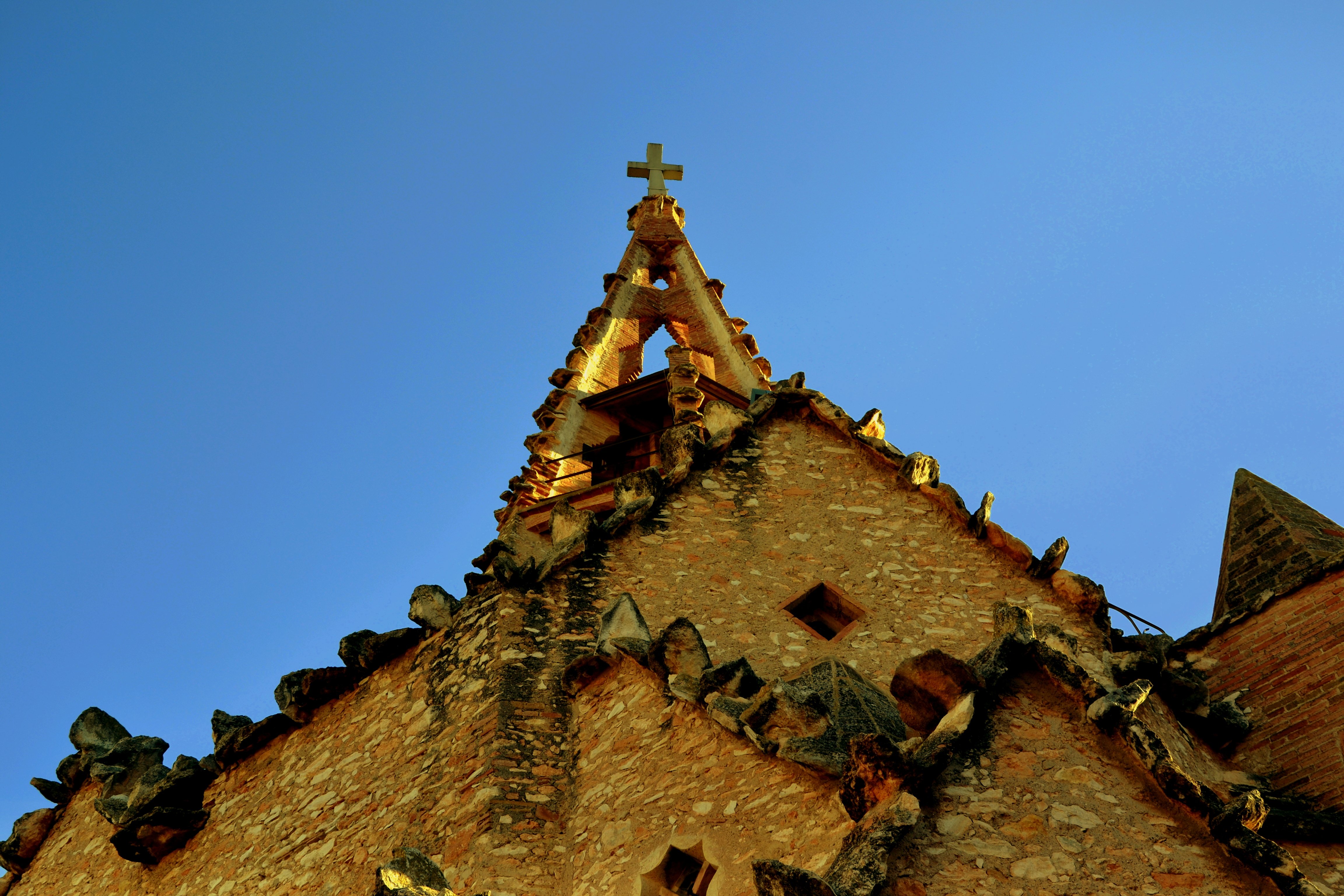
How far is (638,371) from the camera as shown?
19.5 metres

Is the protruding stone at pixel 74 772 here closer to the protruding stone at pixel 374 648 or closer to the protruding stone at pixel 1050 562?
the protruding stone at pixel 374 648

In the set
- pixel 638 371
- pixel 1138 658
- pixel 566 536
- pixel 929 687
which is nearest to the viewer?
pixel 929 687

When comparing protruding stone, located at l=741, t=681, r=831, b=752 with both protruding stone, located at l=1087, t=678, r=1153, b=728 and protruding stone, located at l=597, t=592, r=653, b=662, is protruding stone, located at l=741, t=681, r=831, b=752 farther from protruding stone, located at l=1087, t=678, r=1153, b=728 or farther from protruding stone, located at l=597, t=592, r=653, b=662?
protruding stone, located at l=1087, t=678, r=1153, b=728

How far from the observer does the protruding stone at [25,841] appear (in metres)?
11.7

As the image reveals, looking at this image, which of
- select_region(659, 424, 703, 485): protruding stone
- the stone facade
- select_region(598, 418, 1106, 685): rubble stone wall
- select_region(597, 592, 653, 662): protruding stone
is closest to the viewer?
the stone facade

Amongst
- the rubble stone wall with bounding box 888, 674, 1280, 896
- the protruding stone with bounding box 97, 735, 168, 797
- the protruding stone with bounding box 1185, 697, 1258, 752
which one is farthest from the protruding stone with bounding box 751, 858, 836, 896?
the protruding stone with bounding box 97, 735, 168, 797

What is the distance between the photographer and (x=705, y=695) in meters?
7.24

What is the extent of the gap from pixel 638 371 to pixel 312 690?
34.6ft

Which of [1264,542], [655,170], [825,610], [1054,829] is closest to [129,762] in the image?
[825,610]

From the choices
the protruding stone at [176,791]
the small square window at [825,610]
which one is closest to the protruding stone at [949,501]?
the small square window at [825,610]

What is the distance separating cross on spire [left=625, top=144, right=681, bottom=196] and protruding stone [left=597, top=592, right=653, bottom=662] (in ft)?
55.8

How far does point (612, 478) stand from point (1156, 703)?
8169 mm

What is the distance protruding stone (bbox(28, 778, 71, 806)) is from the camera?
11.8 metres

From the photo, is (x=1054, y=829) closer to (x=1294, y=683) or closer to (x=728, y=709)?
(x=728, y=709)
